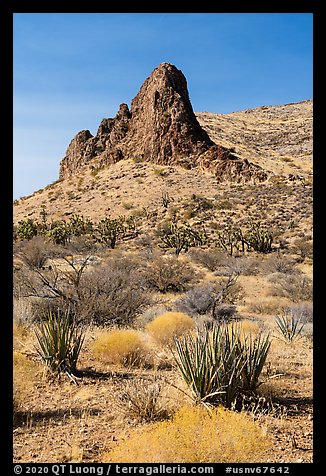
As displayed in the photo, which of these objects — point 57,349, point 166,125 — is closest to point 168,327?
point 57,349

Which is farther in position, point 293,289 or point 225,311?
point 293,289

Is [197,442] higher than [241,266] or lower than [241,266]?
lower

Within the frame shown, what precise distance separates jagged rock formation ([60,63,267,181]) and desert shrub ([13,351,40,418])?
38652 millimetres

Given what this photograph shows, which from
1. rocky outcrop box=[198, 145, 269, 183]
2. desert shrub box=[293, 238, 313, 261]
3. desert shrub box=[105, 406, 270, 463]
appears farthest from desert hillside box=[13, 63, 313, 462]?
rocky outcrop box=[198, 145, 269, 183]

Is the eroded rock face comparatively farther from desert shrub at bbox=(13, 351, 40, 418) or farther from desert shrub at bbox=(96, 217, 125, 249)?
desert shrub at bbox=(13, 351, 40, 418)

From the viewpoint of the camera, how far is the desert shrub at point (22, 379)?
16.2 ft

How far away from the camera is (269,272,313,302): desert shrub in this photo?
14672mm

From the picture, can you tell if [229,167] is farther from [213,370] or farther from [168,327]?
[213,370]

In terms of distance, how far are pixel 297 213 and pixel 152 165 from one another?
18176mm

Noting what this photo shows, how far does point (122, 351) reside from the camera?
673 cm

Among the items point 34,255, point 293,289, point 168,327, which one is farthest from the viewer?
point 34,255

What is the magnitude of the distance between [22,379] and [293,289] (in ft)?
38.4

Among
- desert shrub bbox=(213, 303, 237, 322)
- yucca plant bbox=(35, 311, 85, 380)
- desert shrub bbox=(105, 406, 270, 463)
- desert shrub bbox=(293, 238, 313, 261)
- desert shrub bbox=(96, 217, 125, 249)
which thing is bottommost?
desert shrub bbox=(213, 303, 237, 322)

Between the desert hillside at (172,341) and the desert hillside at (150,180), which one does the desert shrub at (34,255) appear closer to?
the desert hillside at (172,341)
